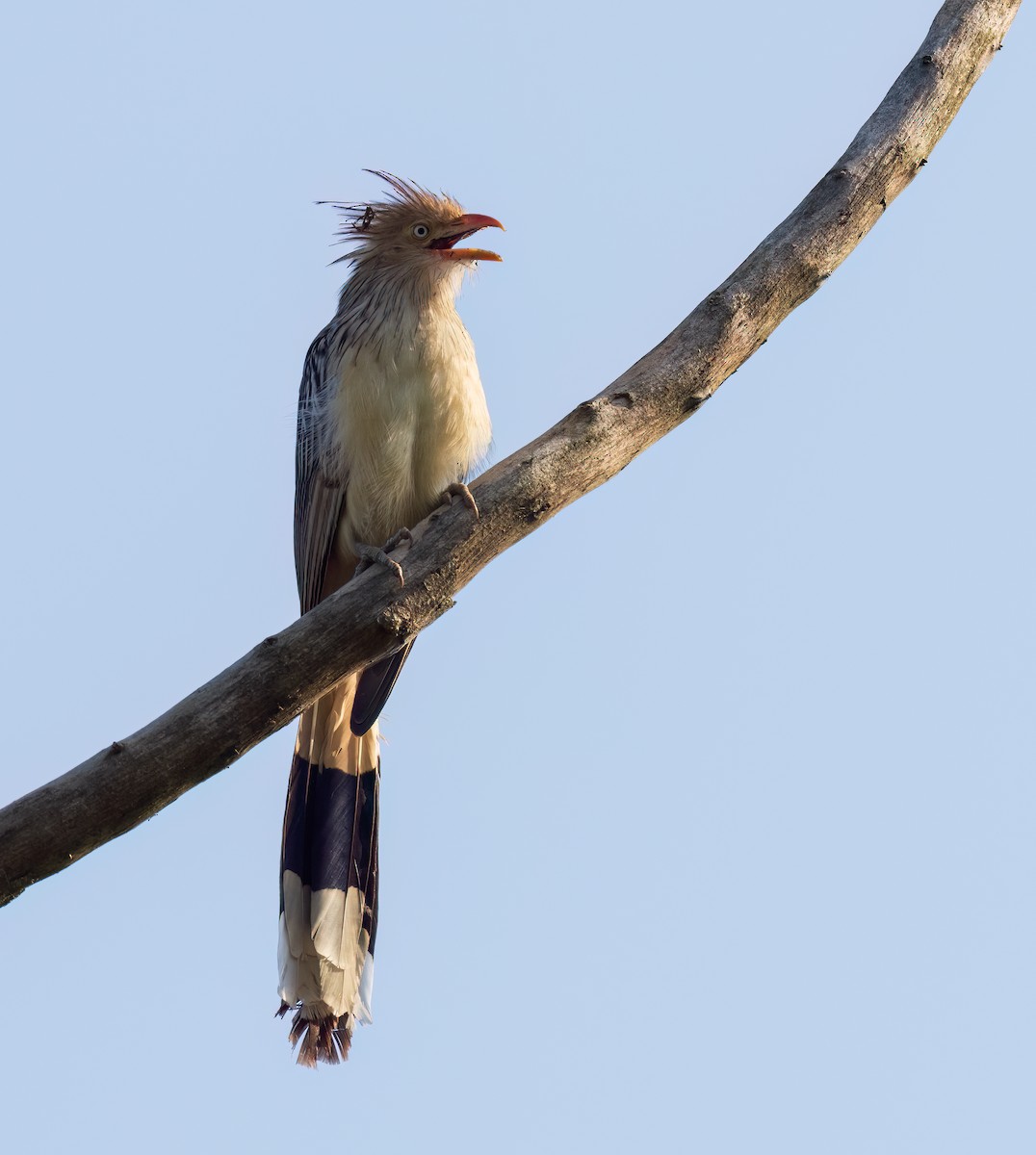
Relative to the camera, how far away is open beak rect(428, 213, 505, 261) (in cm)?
511

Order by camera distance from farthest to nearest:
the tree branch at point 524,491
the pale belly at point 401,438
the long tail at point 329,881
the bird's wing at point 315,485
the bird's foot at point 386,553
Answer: the bird's wing at point 315,485 → the pale belly at point 401,438 → the long tail at point 329,881 → the bird's foot at point 386,553 → the tree branch at point 524,491

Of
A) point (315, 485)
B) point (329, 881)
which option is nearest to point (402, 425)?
point (315, 485)

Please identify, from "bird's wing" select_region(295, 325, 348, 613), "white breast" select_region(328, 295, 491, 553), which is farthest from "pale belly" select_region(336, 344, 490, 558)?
"bird's wing" select_region(295, 325, 348, 613)

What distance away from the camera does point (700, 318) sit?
4031mm

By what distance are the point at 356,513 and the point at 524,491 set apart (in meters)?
1.08

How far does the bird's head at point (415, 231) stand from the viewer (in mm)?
5164

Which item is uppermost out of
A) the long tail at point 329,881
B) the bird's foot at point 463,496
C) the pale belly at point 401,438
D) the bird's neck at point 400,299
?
the bird's neck at point 400,299

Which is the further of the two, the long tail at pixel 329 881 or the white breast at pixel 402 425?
the white breast at pixel 402 425

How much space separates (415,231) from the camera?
535cm

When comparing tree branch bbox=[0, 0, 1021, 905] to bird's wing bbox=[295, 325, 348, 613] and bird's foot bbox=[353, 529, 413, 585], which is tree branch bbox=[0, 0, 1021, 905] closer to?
bird's foot bbox=[353, 529, 413, 585]

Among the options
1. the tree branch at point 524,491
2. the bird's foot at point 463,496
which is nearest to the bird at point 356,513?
the bird's foot at point 463,496

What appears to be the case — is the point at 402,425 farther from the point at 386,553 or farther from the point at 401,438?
the point at 386,553

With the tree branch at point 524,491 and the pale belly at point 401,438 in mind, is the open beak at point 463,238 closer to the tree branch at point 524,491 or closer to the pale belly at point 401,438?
the pale belly at point 401,438

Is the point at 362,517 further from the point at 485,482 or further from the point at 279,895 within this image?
the point at 279,895
